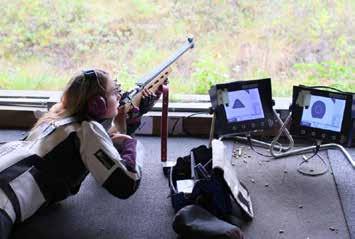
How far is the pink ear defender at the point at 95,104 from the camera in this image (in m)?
1.82

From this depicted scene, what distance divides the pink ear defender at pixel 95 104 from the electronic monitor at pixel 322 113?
95 centimetres

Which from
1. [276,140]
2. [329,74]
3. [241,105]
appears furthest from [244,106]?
[329,74]

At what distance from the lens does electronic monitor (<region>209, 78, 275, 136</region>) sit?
2391 millimetres

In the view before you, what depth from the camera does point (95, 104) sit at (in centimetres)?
182

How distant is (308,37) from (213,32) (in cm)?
49

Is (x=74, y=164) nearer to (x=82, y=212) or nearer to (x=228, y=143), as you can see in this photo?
(x=82, y=212)

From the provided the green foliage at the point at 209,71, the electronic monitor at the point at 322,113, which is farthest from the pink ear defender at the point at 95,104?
the green foliage at the point at 209,71

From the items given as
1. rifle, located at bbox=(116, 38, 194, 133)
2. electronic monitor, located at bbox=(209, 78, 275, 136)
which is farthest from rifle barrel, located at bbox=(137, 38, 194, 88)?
electronic monitor, located at bbox=(209, 78, 275, 136)

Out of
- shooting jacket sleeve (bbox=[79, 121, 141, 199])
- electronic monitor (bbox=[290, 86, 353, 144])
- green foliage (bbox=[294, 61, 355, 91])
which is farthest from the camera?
green foliage (bbox=[294, 61, 355, 91])

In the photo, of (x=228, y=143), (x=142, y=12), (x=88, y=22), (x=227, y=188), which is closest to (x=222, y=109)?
(x=228, y=143)

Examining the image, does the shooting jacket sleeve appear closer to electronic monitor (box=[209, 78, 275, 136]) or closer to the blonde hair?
the blonde hair

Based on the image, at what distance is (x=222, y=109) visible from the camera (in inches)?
94.6

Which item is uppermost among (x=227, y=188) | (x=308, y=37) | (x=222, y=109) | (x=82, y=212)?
(x=308, y=37)

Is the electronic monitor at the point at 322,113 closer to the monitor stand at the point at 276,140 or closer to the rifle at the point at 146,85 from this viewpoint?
the monitor stand at the point at 276,140
